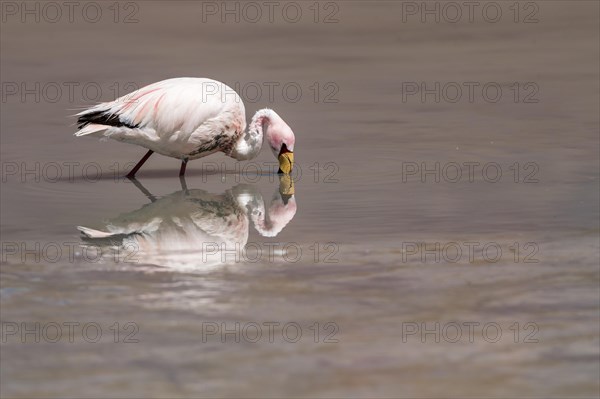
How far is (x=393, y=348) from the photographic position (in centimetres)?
690

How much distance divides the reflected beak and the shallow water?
0.42 ft

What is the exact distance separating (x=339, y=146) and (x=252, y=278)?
5.68m

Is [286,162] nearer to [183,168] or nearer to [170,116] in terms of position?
[183,168]

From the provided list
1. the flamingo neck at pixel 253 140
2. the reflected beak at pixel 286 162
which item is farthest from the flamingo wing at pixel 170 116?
the reflected beak at pixel 286 162

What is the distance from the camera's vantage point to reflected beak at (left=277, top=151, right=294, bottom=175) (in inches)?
490

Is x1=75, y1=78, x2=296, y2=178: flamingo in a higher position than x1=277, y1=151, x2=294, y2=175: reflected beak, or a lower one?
higher

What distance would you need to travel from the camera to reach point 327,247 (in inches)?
369

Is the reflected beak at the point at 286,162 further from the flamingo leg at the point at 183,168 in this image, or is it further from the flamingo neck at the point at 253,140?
the flamingo leg at the point at 183,168

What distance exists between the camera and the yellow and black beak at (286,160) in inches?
490

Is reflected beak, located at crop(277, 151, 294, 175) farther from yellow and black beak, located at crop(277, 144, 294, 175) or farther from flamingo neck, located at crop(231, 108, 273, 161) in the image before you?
flamingo neck, located at crop(231, 108, 273, 161)

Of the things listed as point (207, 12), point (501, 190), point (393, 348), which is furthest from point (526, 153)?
point (207, 12)

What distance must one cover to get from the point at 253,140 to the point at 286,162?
0.37m

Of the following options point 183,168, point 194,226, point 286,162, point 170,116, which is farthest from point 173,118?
point 194,226

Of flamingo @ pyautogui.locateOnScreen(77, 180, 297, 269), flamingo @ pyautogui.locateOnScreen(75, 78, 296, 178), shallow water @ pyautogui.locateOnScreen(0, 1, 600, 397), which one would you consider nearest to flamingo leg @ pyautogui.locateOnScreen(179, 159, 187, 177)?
shallow water @ pyautogui.locateOnScreen(0, 1, 600, 397)
